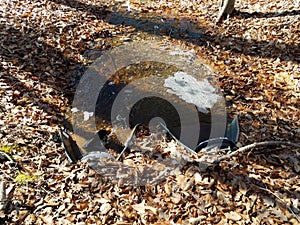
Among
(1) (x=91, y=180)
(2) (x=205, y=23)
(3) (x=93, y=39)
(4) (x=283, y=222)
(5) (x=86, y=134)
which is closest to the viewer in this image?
(4) (x=283, y=222)

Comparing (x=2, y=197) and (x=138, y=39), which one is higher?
(x=138, y=39)

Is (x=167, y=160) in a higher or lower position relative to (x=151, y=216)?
higher

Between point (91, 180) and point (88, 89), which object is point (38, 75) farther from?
point (91, 180)

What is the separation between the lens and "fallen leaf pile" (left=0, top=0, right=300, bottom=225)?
3180mm

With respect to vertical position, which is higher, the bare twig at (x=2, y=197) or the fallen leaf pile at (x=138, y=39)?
the fallen leaf pile at (x=138, y=39)

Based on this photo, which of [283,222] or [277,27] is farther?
[277,27]

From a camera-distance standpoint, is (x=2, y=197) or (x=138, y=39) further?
(x=138, y=39)

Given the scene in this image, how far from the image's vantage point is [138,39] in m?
6.46

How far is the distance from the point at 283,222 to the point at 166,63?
143 inches

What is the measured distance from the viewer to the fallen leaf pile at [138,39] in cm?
318

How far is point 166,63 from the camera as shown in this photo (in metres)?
5.77

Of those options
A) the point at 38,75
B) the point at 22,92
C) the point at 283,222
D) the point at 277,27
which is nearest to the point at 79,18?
the point at 38,75

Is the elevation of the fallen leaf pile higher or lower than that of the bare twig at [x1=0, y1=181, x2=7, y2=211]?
higher

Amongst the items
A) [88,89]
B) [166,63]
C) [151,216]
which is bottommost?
[151,216]
